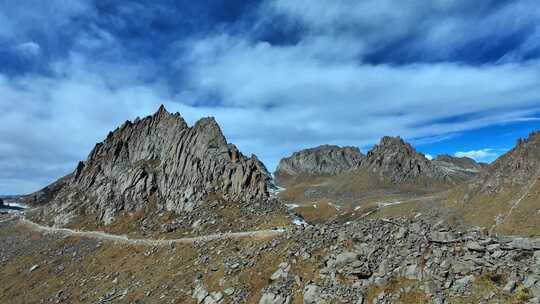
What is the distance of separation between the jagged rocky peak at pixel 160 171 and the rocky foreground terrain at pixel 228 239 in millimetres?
398

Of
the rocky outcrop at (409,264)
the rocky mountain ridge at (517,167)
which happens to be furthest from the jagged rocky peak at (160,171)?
the rocky mountain ridge at (517,167)

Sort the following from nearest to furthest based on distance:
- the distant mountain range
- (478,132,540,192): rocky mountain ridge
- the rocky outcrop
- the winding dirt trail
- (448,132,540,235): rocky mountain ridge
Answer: the rocky outcrop
the winding dirt trail
the distant mountain range
(448,132,540,235): rocky mountain ridge
(478,132,540,192): rocky mountain ridge

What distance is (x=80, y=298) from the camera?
57.3 metres

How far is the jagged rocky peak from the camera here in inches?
3346

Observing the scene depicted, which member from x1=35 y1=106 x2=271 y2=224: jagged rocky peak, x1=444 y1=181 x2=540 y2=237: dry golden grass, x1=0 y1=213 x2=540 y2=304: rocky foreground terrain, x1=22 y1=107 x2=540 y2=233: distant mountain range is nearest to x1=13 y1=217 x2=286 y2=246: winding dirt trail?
x1=0 y1=213 x2=540 y2=304: rocky foreground terrain

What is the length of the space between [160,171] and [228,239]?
51.1 m

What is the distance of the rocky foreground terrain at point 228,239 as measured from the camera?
Answer: 28.6 m

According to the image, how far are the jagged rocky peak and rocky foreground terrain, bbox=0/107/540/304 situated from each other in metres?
0.40

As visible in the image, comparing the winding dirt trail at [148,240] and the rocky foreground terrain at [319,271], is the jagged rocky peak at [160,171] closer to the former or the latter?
the winding dirt trail at [148,240]

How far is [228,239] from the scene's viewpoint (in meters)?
58.8

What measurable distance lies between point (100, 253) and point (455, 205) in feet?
427

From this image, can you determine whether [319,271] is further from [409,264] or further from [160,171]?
[160,171]

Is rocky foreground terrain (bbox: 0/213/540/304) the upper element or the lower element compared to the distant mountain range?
lower

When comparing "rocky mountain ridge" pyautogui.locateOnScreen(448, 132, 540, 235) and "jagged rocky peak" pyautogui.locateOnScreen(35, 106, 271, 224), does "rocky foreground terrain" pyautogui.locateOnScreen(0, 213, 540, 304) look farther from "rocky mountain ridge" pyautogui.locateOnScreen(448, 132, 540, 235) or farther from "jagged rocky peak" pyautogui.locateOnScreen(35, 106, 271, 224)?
"rocky mountain ridge" pyautogui.locateOnScreen(448, 132, 540, 235)
